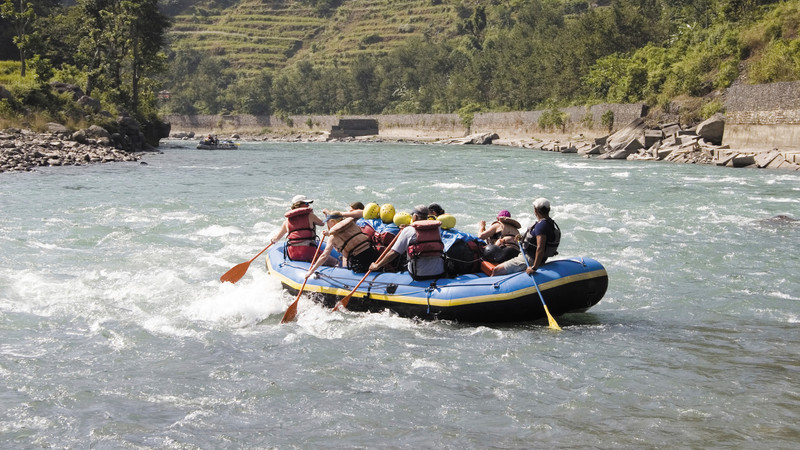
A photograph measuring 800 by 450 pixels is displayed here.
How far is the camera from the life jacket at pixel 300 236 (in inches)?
476

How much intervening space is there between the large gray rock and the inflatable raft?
29.9m

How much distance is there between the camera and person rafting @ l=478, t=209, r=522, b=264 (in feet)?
35.0

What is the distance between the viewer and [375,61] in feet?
364

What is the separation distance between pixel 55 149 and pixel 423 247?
91.5 feet

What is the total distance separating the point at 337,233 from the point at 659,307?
4426 mm

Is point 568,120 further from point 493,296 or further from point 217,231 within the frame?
point 493,296

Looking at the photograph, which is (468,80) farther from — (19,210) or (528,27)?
(19,210)

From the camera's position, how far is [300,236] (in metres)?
12.1

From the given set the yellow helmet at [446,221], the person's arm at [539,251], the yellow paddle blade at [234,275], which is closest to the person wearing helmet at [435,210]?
the yellow helmet at [446,221]

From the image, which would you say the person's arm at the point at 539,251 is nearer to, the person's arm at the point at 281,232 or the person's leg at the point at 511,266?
the person's leg at the point at 511,266

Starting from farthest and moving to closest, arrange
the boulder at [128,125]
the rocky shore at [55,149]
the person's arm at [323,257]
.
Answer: the boulder at [128,125], the rocky shore at [55,149], the person's arm at [323,257]

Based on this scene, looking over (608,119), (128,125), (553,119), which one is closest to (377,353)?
(128,125)

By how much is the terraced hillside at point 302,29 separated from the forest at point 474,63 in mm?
11568

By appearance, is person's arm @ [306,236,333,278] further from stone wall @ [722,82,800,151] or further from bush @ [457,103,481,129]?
bush @ [457,103,481,129]
